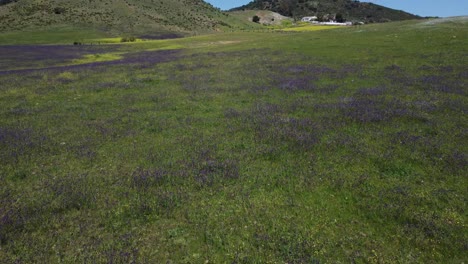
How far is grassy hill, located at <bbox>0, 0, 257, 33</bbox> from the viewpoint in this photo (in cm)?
11931

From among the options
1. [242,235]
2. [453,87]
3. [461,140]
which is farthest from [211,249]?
[453,87]

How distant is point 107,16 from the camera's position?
13300 centimetres

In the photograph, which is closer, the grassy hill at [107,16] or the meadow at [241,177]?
the meadow at [241,177]

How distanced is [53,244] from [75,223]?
86cm

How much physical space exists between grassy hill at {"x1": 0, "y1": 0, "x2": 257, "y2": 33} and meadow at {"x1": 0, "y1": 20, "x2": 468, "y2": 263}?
120 m

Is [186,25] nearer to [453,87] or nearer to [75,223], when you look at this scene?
[453,87]

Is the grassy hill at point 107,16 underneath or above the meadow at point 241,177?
above

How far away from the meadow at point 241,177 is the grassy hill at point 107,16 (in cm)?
11959

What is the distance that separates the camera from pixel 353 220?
7.82m

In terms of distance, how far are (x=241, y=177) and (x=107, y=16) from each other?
494 ft

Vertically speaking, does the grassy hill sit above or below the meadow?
above

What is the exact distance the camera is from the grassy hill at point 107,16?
391ft

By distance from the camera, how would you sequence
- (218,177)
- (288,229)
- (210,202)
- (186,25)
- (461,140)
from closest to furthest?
(288,229) → (210,202) → (218,177) → (461,140) → (186,25)

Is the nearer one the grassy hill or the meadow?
the meadow
